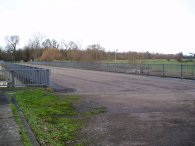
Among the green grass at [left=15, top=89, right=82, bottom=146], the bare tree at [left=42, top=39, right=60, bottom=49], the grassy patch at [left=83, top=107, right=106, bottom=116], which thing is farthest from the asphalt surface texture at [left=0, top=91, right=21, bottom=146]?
the bare tree at [left=42, top=39, right=60, bottom=49]

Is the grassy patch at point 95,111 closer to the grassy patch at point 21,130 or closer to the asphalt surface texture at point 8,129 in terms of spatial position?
the grassy patch at point 21,130

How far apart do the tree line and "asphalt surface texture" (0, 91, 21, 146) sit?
30.5m

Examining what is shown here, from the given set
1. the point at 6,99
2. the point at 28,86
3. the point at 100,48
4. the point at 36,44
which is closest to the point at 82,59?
the point at 100,48

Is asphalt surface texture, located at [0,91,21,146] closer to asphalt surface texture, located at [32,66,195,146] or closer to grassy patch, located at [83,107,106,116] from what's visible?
asphalt surface texture, located at [32,66,195,146]

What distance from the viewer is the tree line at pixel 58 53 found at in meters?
64.1

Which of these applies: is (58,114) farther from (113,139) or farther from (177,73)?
(177,73)

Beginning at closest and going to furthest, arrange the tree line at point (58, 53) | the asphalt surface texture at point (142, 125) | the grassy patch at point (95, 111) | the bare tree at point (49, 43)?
the asphalt surface texture at point (142, 125)
the grassy patch at point (95, 111)
the tree line at point (58, 53)
the bare tree at point (49, 43)

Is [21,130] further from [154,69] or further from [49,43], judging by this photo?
[49,43]

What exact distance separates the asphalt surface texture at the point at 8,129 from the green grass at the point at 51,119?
0.46m

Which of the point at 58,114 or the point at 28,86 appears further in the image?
the point at 28,86

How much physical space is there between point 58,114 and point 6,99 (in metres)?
4.57

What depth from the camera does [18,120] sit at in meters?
9.12

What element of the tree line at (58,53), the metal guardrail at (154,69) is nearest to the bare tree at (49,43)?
the tree line at (58,53)

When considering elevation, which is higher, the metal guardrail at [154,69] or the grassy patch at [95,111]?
the metal guardrail at [154,69]
